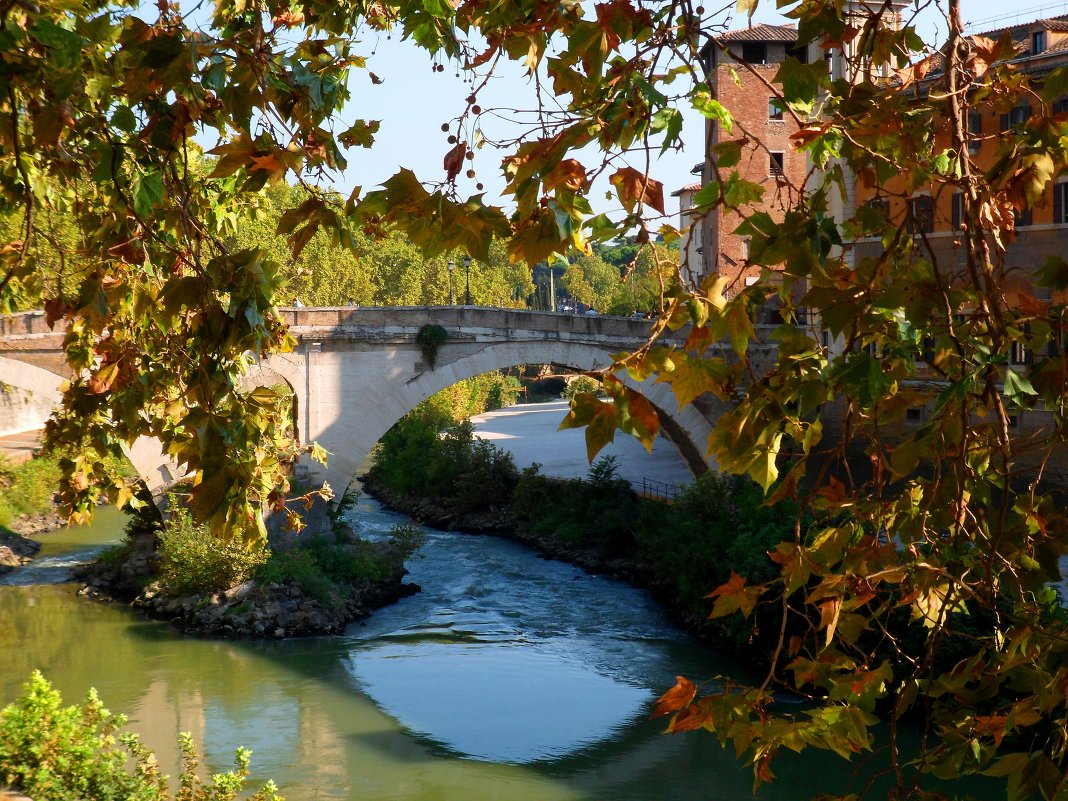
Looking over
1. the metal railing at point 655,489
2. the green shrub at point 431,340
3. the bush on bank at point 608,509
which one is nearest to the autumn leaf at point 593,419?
the bush on bank at point 608,509

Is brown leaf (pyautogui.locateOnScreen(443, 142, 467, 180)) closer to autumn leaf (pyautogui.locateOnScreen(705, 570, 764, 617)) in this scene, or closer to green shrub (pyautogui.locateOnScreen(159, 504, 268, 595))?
autumn leaf (pyautogui.locateOnScreen(705, 570, 764, 617))

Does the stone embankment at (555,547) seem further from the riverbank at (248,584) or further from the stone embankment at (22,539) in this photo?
the stone embankment at (22,539)

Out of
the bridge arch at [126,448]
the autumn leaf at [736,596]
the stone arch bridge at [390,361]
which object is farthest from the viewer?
the stone arch bridge at [390,361]

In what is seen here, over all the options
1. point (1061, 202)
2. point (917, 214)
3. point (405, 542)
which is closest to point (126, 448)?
point (405, 542)

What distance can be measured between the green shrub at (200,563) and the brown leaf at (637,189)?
11.6 m

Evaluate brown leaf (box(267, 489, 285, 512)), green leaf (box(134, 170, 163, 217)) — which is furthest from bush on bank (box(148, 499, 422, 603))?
green leaf (box(134, 170, 163, 217))

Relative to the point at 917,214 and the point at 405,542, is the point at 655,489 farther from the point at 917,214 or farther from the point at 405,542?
the point at 917,214

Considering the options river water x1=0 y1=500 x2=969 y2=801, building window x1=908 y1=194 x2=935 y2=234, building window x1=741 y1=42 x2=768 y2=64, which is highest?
building window x1=741 y1=42 x2=768 y2=64

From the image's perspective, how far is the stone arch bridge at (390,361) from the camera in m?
15.6

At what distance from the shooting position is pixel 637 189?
5.79ft

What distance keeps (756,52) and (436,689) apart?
11.2m

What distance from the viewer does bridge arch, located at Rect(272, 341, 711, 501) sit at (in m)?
15.8

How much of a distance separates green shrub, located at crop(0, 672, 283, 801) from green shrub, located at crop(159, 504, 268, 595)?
7.91 m

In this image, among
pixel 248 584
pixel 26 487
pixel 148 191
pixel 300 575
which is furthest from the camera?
pixel 26 487
